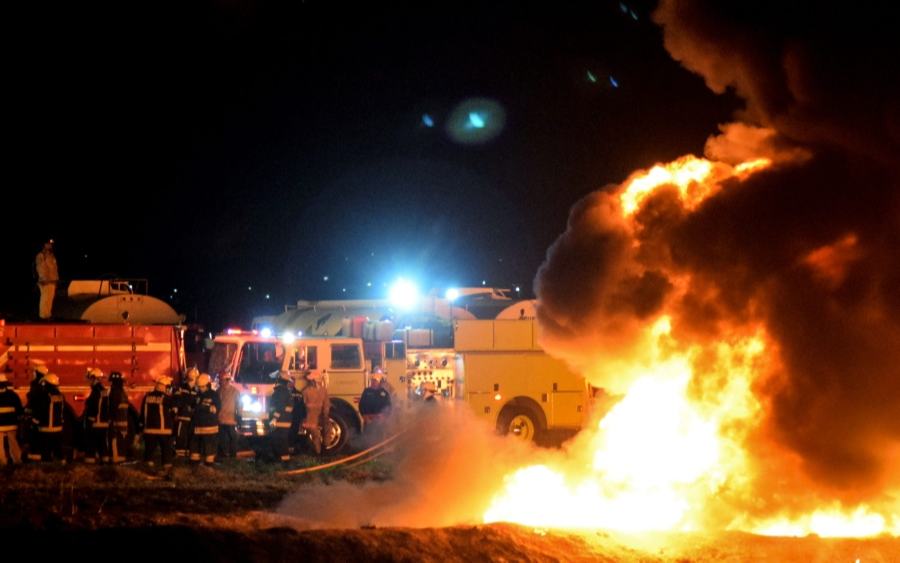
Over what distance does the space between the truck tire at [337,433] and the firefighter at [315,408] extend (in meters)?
0.50

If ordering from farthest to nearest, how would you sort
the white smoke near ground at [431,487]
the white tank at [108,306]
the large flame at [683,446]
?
the white tank at [108,306], the white smoke near ground at [431,487], the large flame at [683,446]

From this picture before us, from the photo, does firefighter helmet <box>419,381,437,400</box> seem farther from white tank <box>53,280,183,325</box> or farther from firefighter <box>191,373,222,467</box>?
white tank <box>53,280,183,325</box>

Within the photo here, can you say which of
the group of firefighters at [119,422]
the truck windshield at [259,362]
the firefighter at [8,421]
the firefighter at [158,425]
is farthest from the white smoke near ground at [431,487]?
the firefighter at [8,421]

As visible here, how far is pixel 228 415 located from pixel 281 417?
99cm

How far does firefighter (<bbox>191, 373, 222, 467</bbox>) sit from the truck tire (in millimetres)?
3021

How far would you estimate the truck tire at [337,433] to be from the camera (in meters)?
18.6

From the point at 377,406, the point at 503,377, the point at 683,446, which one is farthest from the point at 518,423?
the point at 683,446

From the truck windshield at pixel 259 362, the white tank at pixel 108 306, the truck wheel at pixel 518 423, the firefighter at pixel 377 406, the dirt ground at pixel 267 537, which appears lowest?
the dirt ground at pixel 267 537

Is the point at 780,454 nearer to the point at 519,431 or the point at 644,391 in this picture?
the point at 644,391

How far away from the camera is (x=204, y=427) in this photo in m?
16.1

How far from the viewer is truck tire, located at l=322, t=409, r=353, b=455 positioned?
61.1 feet

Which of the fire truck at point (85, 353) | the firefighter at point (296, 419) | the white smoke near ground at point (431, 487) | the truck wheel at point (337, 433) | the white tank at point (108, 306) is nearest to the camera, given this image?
the white smoke near ground at point (431, 487)

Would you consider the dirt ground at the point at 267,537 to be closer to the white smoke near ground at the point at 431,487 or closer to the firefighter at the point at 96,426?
the white smoke near ground at the point at 431,487

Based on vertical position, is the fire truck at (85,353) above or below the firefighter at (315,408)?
above
